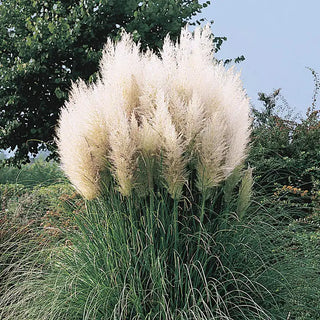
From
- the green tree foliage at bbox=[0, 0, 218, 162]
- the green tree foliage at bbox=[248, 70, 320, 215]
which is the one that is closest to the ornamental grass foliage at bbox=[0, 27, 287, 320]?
the green tree foliage at bbox=[248, 70, 320, 215]

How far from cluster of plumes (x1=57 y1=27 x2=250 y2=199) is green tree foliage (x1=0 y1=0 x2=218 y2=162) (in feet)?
24.4

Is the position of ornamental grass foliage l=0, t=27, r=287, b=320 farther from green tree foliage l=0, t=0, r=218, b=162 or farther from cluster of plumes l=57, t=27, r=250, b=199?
green tree foliage l=0, t=0, r=218, b=162

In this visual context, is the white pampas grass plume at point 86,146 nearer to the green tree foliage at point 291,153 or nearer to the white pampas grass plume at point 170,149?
the white pampas grass plume at point 170,149

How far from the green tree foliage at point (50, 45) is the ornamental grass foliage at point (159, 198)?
7508 millimetres

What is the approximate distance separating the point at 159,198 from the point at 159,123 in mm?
640

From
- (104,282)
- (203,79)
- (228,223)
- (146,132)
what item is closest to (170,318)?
(104,282)

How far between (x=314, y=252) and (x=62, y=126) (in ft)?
7.67

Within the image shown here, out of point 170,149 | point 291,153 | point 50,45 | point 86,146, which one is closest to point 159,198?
point 170,149

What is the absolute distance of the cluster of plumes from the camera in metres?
3.02

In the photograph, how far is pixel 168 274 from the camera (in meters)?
3.14

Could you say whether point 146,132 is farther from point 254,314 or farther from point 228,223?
point 254,314

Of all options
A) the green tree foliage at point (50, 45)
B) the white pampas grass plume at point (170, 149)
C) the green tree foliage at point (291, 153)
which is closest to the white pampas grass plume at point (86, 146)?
the white pampas grass plume at point (170, 149)

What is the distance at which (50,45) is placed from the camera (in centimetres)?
1103

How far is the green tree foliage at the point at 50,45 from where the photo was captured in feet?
36.1
